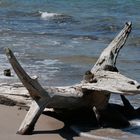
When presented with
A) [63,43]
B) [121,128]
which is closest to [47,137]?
[121,128]

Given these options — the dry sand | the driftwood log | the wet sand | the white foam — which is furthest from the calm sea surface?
the dry sand

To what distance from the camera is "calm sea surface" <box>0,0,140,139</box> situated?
10695 mm

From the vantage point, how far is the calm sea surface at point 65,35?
421 inches

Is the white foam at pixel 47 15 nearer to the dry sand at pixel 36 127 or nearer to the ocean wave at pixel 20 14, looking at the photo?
the ocean wave at pixel 20 14

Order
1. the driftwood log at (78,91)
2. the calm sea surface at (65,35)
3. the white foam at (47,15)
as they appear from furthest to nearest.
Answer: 1. the white foam at (47,15)
2. the calm sea surface at (65,35)
3. the driftwood log at (78,91)

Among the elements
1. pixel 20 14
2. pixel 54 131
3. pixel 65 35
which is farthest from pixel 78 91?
pixel 20 14

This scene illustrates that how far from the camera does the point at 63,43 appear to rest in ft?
46.6

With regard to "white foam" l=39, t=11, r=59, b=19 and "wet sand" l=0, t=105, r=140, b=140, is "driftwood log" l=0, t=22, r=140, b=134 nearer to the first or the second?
"wet sand" l=0, t=105, r=140, b=140

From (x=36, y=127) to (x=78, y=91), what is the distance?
663 mm

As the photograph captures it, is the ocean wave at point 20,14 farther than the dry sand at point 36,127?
Yes

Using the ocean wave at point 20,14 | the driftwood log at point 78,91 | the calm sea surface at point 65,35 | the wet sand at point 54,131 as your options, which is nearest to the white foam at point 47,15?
the calm sea surface at point 65,35

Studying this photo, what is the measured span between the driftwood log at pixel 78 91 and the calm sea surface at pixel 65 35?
1.05 metres

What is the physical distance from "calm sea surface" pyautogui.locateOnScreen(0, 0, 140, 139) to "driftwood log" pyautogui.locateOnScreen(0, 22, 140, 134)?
105cm

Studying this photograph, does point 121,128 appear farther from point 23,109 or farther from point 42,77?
point 42,77
